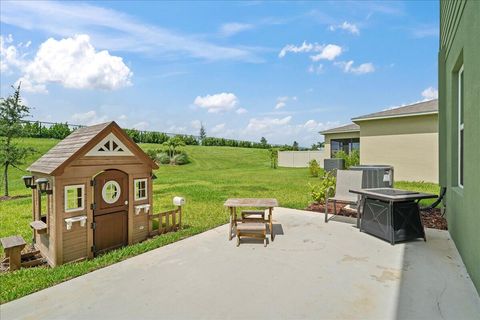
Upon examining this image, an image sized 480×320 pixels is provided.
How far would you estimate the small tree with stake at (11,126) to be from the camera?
39.6 ft

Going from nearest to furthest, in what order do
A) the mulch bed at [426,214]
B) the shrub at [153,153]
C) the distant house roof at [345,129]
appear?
the mulch bed at [426,214] < the distant house roof at [345,129] < the shrub at [153,153]

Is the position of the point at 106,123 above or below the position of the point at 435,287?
above

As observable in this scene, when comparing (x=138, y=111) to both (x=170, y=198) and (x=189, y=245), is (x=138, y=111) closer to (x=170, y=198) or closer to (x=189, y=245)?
(x=170, y=198)

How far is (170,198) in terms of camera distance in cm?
1030

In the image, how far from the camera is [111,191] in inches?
179

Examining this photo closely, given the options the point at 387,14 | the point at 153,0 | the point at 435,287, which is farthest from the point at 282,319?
the point at 387,14

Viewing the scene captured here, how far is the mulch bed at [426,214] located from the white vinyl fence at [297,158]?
1884cm

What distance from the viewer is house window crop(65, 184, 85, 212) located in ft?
13.2

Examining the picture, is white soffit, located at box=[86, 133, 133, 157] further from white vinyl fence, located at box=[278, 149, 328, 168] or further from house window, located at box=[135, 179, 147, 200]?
white vinyl fence, located at box=[278, 149, 328, 168]

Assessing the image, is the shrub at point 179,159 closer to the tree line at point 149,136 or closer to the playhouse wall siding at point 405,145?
the tree line at point 149,136

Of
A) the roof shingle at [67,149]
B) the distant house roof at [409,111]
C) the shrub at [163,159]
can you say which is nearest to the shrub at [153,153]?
the shrub at [163,159]

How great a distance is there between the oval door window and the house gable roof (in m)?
0.66

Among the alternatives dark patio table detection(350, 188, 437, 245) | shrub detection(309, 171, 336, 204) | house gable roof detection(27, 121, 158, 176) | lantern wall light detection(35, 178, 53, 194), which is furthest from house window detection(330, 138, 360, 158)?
lantern wall light detection(35, 178, 53, 194)

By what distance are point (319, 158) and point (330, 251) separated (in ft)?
74.5
